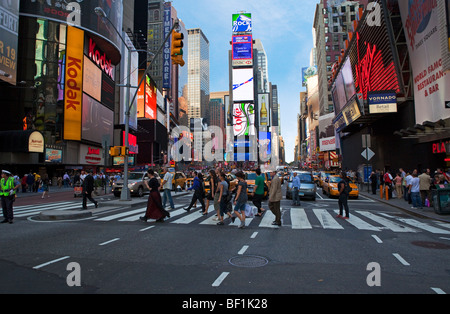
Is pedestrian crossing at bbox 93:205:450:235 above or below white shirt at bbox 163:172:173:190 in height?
below

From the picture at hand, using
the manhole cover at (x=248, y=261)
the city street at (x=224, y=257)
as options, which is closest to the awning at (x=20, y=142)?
the city street at (x=224, y=257)

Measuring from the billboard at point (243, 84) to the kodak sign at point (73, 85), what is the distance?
314ft

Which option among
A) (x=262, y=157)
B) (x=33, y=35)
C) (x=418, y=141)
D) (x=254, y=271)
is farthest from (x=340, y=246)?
(x=262, y=157)

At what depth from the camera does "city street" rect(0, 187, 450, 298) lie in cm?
447

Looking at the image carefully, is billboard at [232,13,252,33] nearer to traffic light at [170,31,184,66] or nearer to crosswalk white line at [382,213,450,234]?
traffic light at [170,31,184,66]

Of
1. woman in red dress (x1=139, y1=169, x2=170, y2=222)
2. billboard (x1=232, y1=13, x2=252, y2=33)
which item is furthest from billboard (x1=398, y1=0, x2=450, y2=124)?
billboard (x1=232, y1=13, x2=252, y2=33)

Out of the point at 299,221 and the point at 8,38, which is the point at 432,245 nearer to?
the point at 299,221

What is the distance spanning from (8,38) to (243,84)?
354 ft

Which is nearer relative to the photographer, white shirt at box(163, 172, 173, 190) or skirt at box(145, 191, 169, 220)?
skirt at box(145, 191, 169, 220)

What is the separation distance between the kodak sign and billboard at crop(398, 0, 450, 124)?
130 feet

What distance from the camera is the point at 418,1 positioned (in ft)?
69.5

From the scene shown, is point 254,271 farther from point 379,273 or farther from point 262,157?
point 262,157

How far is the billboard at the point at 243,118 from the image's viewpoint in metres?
135
